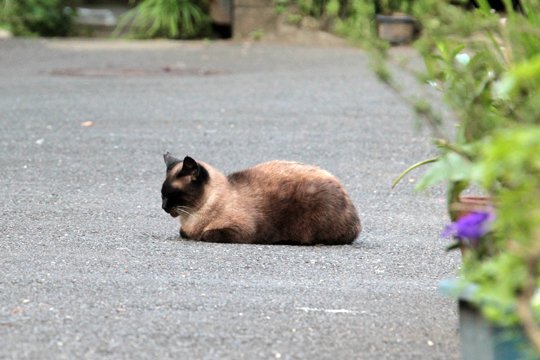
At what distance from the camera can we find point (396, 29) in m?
15.0

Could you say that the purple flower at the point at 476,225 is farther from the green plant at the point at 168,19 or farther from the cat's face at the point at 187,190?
the green plant at the point at 168,19

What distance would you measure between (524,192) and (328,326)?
180 cm

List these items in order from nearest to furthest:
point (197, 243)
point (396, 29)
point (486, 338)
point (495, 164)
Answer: point (495, 164)
point (486, 338)
point (197, 243)
point (396, 29)

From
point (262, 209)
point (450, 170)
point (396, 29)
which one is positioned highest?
point (450, 170)

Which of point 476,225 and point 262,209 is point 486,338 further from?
point 262,209

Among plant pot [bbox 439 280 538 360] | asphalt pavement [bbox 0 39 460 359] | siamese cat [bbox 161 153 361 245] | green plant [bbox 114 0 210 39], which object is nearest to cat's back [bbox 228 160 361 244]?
siamese cat [bbox 161 153 361 245]

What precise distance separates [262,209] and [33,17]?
477 inches

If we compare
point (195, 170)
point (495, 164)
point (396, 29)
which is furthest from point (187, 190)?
point (396, 29)

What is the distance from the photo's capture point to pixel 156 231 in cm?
612

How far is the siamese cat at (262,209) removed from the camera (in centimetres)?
576

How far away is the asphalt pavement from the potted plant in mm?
761

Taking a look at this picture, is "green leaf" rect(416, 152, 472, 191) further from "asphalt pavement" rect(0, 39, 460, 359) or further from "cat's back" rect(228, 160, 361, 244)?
"cat's back" rect(228, 160, 361, 244)

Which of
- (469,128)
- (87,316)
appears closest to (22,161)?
(87,316)

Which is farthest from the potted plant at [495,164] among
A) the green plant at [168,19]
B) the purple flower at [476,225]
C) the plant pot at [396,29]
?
the green plant at [168,19]
